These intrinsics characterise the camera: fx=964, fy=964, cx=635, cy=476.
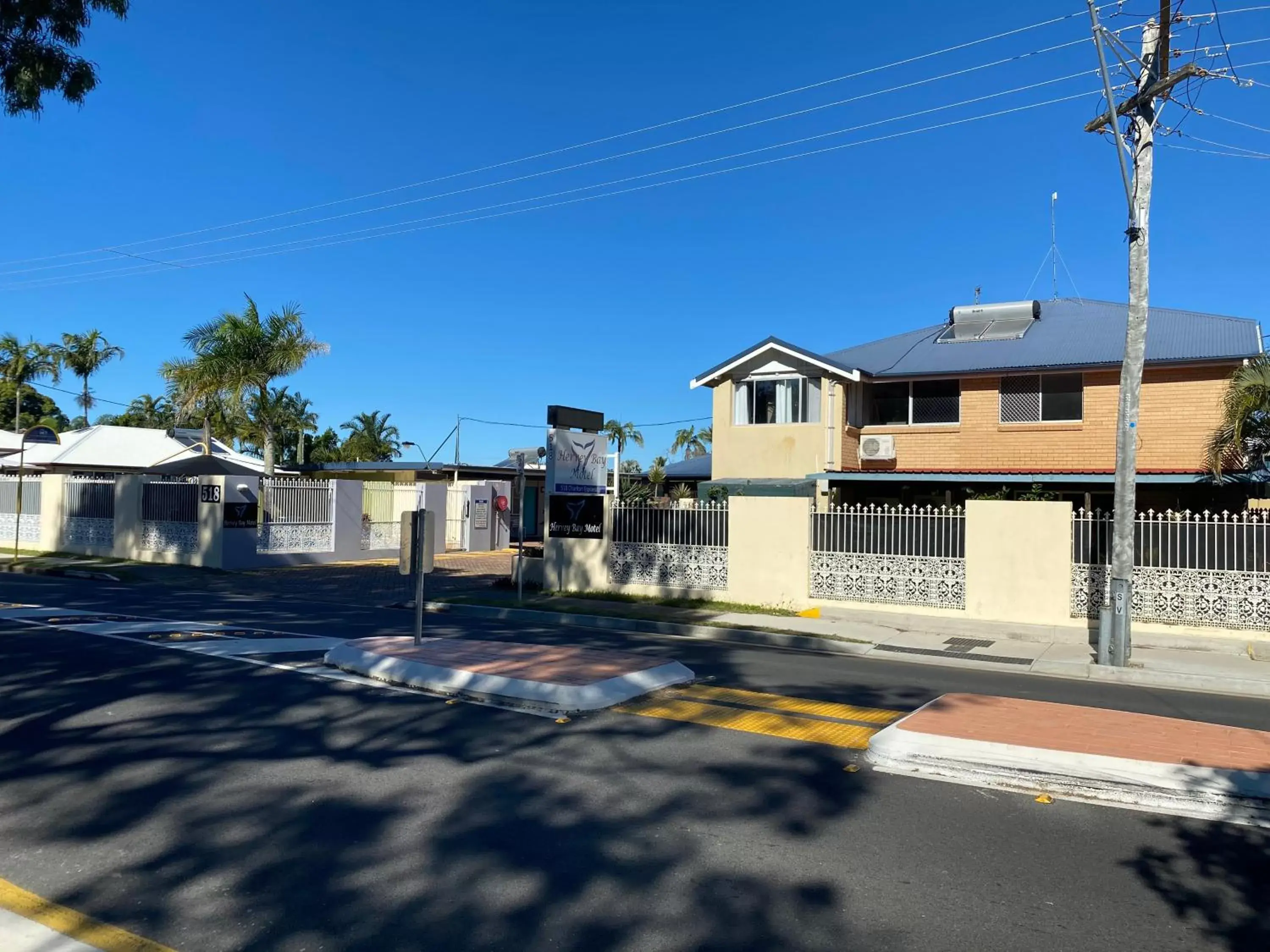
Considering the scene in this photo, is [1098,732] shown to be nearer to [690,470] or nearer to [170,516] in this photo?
[690,470]

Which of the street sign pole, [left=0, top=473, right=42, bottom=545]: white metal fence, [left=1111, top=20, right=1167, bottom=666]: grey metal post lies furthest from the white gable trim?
[left=0, top=473, right=42, bottom=545]: white metal fence

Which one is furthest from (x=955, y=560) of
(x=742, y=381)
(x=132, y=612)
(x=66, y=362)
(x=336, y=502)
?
(x=66, y=362)

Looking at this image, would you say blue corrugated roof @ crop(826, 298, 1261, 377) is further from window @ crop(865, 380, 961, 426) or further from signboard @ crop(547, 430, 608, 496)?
signboard @ crop(547, 430, 608, 496)

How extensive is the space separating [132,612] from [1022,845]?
46.4ft

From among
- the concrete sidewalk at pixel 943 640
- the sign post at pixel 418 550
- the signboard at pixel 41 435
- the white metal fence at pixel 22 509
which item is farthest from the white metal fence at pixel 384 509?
the sign post at pixel 418 550

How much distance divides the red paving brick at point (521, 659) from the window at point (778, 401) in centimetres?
1276

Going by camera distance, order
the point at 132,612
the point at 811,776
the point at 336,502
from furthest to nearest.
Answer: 1. the point at 336,502
2. the point at 132,612
3. the point at 811,776

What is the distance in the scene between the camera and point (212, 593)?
20469mm

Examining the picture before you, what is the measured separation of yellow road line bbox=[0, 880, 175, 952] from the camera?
4.10 m

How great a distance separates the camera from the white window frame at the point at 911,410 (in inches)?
900

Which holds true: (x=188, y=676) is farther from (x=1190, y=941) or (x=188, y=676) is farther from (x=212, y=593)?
(x=212, y=593)

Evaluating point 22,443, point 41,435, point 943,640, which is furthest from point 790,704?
point 41,435

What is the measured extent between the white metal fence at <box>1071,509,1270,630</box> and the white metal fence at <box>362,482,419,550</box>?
20.0m

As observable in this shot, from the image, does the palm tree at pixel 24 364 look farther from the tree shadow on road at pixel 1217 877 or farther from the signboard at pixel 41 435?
the tree shadow on road at pixel 1217 877
